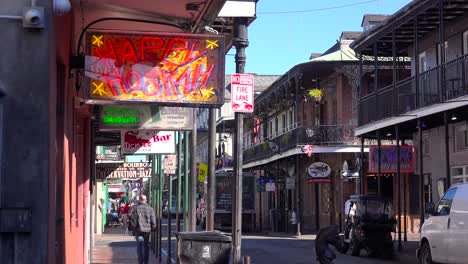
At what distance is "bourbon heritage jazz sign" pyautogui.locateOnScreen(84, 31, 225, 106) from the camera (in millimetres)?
7469

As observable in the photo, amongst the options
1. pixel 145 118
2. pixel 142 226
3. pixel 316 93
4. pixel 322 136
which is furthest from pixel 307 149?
pixel 145 118

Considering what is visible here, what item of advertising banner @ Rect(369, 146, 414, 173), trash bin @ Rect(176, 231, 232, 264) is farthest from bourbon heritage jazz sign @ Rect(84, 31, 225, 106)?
advertising banner @ Rect(369, 146, 414, 173)

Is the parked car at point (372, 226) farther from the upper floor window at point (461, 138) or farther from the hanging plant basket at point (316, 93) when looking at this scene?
the hanging plant basket at point (316, 93)

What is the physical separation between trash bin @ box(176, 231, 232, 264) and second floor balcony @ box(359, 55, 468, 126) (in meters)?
11.5

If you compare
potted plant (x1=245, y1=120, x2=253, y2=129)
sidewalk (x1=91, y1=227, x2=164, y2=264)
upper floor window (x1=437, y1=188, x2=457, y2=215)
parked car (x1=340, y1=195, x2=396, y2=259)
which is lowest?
sidewalk (x1=91, y1=227, x2=164, y2=264)

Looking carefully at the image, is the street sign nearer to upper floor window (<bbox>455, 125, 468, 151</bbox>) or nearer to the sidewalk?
the sidewalk

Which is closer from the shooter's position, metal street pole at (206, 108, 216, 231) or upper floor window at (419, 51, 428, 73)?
metal street pole at (206, 108, 216, 231)

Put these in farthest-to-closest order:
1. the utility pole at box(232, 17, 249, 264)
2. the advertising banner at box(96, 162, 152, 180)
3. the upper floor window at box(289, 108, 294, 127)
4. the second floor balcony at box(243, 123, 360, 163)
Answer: the upper floor window at box(289, 108, 294, 127) → the second floor balcony at box(243, 123, 360, 163) → the advertising banner at box(96, 162, 152, 180) → the utility pole at box(232, 17, 249, 264)

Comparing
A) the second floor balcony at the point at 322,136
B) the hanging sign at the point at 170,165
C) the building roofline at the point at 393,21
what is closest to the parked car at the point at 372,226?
the building roofline at the point at 393,21

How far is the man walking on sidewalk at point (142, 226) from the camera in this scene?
50.6ft

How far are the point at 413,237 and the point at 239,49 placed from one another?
865 inches

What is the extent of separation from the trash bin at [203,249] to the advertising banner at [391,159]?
1707 cm

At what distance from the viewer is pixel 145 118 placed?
12570 millimetres

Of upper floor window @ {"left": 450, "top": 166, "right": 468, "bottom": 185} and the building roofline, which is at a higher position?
the building roofline
